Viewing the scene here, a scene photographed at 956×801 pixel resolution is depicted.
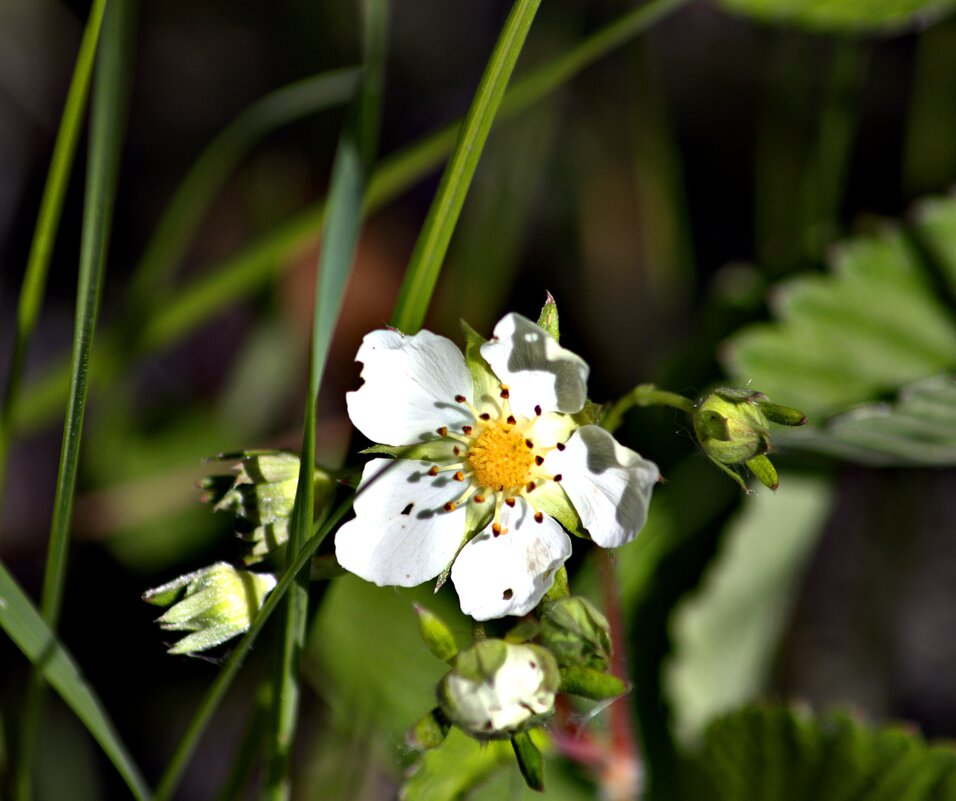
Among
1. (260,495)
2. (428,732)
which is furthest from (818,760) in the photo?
(260,495)

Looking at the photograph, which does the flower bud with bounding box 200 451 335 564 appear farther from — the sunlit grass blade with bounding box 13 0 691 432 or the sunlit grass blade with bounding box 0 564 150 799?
the sunlit grass blade with bounding box 13 0 691 432

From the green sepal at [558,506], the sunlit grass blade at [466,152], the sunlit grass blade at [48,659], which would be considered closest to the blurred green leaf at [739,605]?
the green sepal at [558,506]

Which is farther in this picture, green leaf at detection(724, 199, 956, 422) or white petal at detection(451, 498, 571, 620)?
green leaf at detection(724, 199, 956, 422)

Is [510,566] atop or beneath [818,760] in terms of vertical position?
atop

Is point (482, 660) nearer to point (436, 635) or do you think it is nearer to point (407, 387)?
point (436, 635)

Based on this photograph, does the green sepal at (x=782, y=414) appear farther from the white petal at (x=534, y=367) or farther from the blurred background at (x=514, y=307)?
the blurred background at (x=514, y=307)

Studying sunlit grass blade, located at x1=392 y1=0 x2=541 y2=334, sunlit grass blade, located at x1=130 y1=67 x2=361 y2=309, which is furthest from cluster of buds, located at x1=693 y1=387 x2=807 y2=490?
sunlit grass blade, located at x1=130 y1=67 x2=361 y2=309

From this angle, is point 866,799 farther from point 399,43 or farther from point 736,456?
point 399,43
